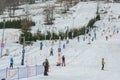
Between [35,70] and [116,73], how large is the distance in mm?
9823

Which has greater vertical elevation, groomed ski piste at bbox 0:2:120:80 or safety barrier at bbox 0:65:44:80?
safety barrier at bbox 0:65:44:80

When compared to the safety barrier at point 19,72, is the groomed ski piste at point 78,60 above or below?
below

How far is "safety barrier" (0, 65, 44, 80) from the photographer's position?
2967 cm

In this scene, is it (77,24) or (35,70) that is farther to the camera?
(77,24)

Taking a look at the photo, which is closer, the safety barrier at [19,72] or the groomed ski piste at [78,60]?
the safety barrier at [19,72]

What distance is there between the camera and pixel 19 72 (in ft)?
106

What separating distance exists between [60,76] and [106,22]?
91.2 metres

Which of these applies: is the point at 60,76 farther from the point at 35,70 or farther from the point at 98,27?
the point at 98,27

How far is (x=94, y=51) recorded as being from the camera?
65625 millimetres

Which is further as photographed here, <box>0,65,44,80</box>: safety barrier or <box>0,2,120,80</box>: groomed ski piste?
<box>0,2,120,80</box>: groomed ski piste

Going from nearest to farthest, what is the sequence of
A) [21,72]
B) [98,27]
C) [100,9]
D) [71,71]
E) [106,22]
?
1. [21,72]
2. [71,71]
3. [98,27]
4. [106,22]
5. [100,9]

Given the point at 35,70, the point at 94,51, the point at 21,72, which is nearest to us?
the point at 21,72

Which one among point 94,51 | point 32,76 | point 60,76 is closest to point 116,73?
point 60,76

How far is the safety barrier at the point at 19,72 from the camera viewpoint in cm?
2967
